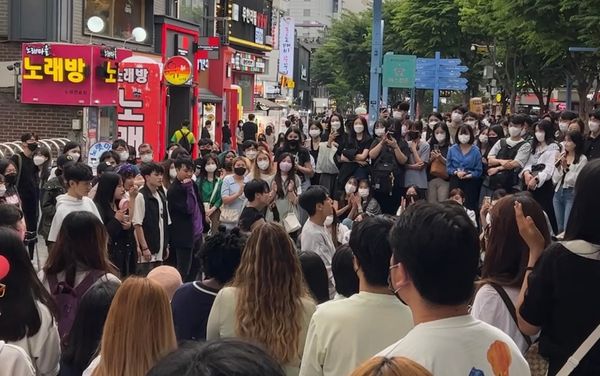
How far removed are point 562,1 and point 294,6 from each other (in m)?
101

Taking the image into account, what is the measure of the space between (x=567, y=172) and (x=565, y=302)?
774cm

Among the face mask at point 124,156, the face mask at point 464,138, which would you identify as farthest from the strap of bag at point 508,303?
the face mask at point 124,156

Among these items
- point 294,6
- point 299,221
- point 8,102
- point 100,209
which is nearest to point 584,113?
point 8,102

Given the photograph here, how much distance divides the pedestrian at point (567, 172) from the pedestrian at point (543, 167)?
11cm

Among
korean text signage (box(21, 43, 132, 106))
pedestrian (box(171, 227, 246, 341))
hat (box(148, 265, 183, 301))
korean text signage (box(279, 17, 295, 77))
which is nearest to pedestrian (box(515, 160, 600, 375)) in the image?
pedestrian (box(171, 227, 246, 341))

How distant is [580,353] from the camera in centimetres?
350

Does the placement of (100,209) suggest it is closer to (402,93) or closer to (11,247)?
(11,247)

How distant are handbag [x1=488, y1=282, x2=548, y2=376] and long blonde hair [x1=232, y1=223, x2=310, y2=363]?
1.01m

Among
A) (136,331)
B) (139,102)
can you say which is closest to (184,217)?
(136,331)

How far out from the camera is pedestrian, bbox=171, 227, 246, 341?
4.78 m

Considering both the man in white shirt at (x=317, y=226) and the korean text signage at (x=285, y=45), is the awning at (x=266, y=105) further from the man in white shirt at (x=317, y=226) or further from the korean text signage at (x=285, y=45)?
the man in white shirt at (x=317, y=226)

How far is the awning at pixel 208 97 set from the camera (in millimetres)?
33969

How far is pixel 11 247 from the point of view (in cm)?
443

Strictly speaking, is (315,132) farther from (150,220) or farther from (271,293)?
(271,293)
